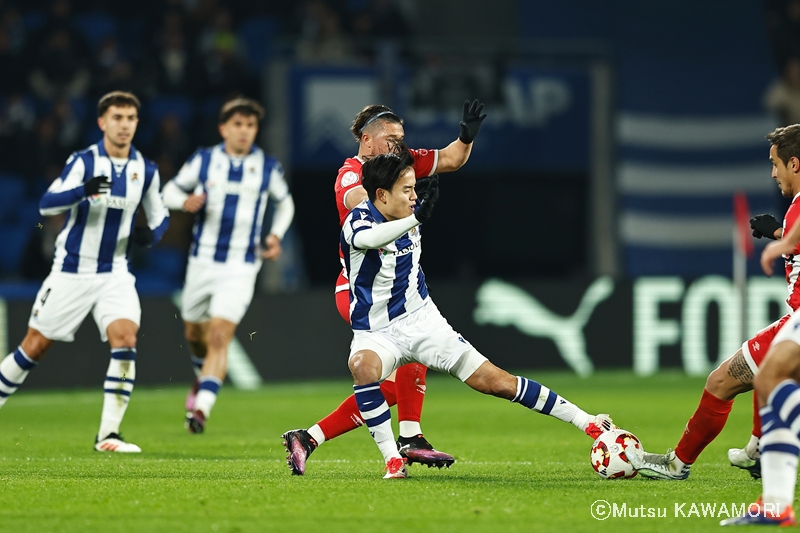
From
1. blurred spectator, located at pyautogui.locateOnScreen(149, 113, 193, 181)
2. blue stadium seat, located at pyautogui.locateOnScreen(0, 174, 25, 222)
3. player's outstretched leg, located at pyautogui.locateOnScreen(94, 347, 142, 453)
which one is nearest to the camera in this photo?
player's outstretched leg, located at pyautogui.locateOnScreen(94, 347, 142, 453)

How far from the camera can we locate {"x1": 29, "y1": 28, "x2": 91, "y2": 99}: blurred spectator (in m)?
16.4

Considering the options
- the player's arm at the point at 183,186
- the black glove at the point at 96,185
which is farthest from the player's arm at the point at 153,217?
the player's arm at the point at 183,186

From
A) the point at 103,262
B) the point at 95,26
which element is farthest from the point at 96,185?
the point at 95,26

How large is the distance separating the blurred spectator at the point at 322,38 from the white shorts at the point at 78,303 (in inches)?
315

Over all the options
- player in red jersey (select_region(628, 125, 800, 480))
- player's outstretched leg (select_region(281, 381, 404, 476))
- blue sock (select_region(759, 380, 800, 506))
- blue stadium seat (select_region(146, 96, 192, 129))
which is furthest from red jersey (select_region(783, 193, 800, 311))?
blue stadium seat (select_region(146, 96, 192, 129))

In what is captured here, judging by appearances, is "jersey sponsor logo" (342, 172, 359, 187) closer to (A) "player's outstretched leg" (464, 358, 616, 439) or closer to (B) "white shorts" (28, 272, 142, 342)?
(A) "player's outstretched leg" (464, 358, 616, 439)

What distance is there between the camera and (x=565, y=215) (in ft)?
57.5

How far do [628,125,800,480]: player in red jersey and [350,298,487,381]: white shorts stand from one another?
96 cm

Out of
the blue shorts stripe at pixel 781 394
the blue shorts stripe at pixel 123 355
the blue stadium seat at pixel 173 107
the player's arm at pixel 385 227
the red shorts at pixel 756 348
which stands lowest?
the blue shorts stripe at pixel 781 394

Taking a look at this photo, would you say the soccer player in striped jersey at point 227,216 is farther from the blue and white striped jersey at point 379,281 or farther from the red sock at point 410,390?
the blue and white striped jersey at point 379,281

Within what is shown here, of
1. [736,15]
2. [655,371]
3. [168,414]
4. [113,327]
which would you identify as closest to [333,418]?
[113,327]

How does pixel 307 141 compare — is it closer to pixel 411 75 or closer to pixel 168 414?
pixel 411 75

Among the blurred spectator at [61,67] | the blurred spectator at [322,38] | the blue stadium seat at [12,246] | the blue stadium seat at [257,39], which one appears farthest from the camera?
the blue stadium seat at [257,39]

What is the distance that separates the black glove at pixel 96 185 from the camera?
7.70 m
